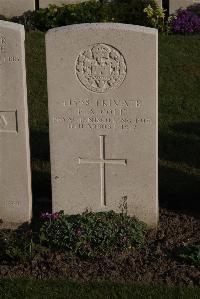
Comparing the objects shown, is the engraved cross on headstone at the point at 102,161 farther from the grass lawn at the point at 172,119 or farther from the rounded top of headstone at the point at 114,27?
the rounded top of headstone at the point at 114,27

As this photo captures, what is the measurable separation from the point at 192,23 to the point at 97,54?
25.1 ft

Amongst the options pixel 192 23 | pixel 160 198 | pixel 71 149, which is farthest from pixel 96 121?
pixel 192 23

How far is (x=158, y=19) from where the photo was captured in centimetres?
1400

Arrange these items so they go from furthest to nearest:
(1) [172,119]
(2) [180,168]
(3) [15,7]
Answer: (3) [15,7]
(1) [172,119]
(2) [180,168]

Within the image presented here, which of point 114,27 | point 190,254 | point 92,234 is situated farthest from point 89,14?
point 190,254

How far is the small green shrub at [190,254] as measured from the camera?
6258mm

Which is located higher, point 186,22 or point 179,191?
point 186,22

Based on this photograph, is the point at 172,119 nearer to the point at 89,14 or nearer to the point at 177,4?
the point at 89,14

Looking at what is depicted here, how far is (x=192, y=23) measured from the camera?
13.8 metres

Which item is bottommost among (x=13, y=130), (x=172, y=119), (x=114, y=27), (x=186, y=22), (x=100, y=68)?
(x=172, y=119)

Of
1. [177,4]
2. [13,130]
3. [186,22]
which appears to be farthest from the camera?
[177,4]

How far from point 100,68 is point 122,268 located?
1.82m

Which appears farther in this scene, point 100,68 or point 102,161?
point 102,161

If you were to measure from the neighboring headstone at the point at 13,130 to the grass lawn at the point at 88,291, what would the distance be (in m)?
1.17
